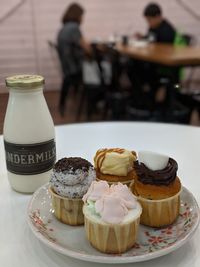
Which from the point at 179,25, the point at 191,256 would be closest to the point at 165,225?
the point at 191,256

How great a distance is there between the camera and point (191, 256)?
54cm

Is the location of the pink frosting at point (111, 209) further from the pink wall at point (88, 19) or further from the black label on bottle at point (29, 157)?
the pink wall at point (88, 19)

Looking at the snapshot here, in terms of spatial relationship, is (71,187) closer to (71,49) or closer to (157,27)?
(71,49)

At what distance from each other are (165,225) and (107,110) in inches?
117

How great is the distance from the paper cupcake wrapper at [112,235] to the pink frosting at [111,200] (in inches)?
0.4

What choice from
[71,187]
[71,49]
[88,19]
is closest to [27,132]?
[71,187]

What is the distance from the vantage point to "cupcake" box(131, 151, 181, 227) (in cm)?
58

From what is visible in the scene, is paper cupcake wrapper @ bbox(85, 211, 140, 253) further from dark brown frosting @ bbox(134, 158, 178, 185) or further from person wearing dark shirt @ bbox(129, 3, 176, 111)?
person wearing dark shirt @ bbox(129, 3, 176, 111)

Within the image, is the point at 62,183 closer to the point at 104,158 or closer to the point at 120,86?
the point at 104,158

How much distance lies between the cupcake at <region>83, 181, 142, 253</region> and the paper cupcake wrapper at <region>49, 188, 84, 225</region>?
46 millimetres

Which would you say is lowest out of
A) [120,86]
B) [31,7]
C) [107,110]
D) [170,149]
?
[107,110]

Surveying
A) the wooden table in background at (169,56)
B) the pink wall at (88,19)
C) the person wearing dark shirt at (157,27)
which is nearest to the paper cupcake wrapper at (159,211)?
the wooden table in background at (169,56)

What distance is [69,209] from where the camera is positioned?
0.59 metres

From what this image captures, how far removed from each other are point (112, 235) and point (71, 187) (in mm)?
116
